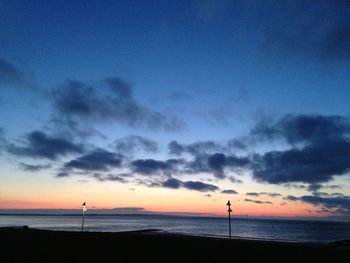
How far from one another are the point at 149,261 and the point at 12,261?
8.37 metres

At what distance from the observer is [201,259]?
2236cm

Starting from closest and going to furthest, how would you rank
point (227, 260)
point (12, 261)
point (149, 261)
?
1. point (12, 261)
2. point (149, 261)
3. point (227, 260)

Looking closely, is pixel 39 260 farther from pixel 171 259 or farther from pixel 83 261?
pixel 171 259

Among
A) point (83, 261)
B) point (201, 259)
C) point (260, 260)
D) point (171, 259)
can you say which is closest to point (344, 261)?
point (260, 260)

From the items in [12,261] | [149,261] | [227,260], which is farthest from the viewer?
[227,260]

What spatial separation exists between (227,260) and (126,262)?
23.5 feet

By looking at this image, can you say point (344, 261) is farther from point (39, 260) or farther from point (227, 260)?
point (39, 260)

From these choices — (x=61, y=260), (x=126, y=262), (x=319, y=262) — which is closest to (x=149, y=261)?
(x=126, y=262)

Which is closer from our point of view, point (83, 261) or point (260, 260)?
point (83, 261)

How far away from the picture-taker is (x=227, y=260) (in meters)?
22.0

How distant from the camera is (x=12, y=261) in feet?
61.7

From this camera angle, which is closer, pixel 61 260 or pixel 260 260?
pixel 61 260

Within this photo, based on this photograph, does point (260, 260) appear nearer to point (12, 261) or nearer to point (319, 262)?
point (319, 262)

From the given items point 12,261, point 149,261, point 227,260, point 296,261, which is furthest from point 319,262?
point 12,261
